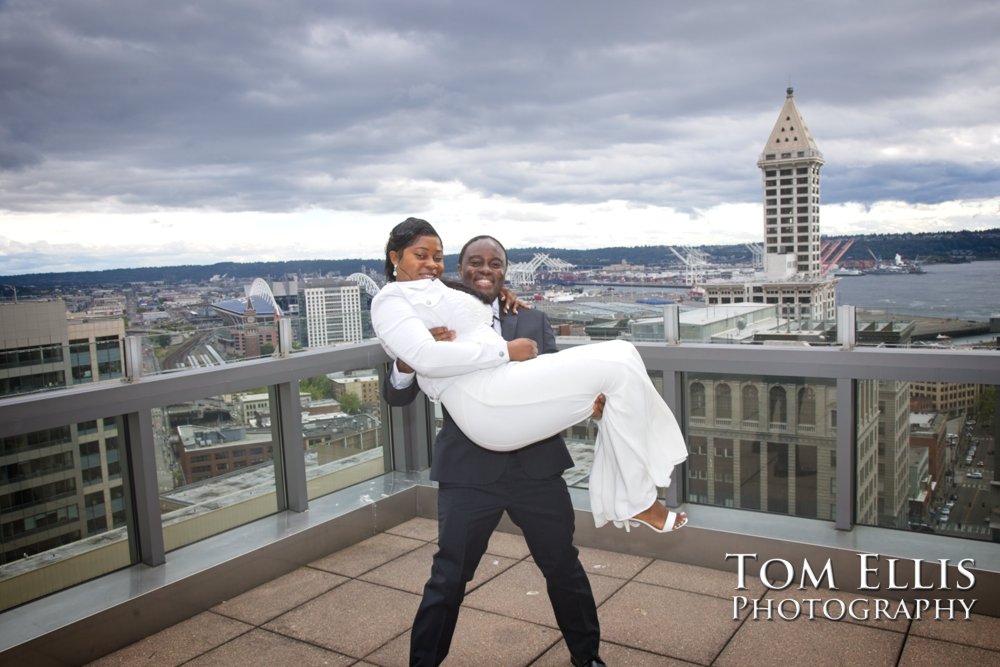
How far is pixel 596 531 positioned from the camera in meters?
3.62

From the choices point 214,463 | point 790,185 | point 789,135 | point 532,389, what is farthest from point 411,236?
point 789,135

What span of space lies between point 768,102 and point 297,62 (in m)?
13.9

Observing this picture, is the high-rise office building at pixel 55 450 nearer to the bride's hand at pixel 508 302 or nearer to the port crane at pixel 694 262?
the bride's hand at pixel 508 302

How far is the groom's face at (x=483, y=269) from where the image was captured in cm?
232

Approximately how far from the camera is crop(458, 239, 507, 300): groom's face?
232cm

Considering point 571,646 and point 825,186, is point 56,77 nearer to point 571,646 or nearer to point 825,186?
point 571,646

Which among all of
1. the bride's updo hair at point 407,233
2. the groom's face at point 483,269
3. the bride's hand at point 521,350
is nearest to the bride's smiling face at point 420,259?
the bride's updo hair at point 407,233

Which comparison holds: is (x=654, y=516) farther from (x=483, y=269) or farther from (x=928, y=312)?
(x=928, y=312)

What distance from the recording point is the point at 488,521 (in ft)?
7.05

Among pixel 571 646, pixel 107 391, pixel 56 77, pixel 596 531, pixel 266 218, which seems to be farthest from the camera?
pixel 56 77

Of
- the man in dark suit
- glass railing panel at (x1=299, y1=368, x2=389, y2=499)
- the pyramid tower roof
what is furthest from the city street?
the pyramid tower roof

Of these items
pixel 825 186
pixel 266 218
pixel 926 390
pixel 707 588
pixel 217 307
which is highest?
pixel 825 186

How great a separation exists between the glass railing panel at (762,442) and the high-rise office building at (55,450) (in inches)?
108

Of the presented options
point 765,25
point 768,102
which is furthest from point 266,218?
point 768,102
